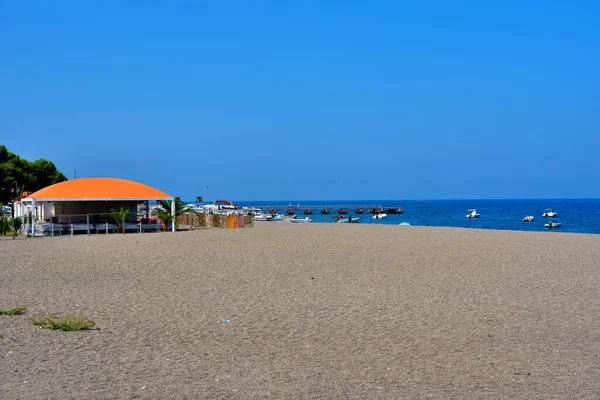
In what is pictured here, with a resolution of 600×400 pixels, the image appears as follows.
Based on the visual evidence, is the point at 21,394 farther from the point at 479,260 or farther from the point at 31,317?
the point at 479,260

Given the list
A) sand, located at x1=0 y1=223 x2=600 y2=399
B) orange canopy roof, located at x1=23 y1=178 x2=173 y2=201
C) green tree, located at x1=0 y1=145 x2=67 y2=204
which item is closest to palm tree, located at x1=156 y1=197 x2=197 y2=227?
orange canopy roof, located at x1=23 y1=178 x2=173 y2=201

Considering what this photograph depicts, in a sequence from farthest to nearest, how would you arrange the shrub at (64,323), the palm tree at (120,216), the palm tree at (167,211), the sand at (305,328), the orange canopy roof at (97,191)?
the palm tree at (167,211), the palm tree at (120,216), the orange canopy roof at (97,191), the shrub at (64,323), the sand at (305,328)

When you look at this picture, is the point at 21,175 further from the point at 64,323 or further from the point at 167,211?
the point at 64,323

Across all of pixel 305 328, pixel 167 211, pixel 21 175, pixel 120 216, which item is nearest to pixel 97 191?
pixel 120 216

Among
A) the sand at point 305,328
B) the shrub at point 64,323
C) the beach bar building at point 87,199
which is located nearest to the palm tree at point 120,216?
the beach bar building at point 87,199

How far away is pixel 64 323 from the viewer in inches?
363

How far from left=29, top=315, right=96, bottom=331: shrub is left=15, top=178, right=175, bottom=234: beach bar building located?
2262 cm

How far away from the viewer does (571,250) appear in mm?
21516

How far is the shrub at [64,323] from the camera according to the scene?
9.12 meters

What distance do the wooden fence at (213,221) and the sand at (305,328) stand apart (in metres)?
18.5

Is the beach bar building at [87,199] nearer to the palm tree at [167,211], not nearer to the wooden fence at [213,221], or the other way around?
the palm tree at [167,211]

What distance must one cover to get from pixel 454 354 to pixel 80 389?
4.21m

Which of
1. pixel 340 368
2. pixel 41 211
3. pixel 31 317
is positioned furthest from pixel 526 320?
pixel 41 211

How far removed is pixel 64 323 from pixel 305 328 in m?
3.35
